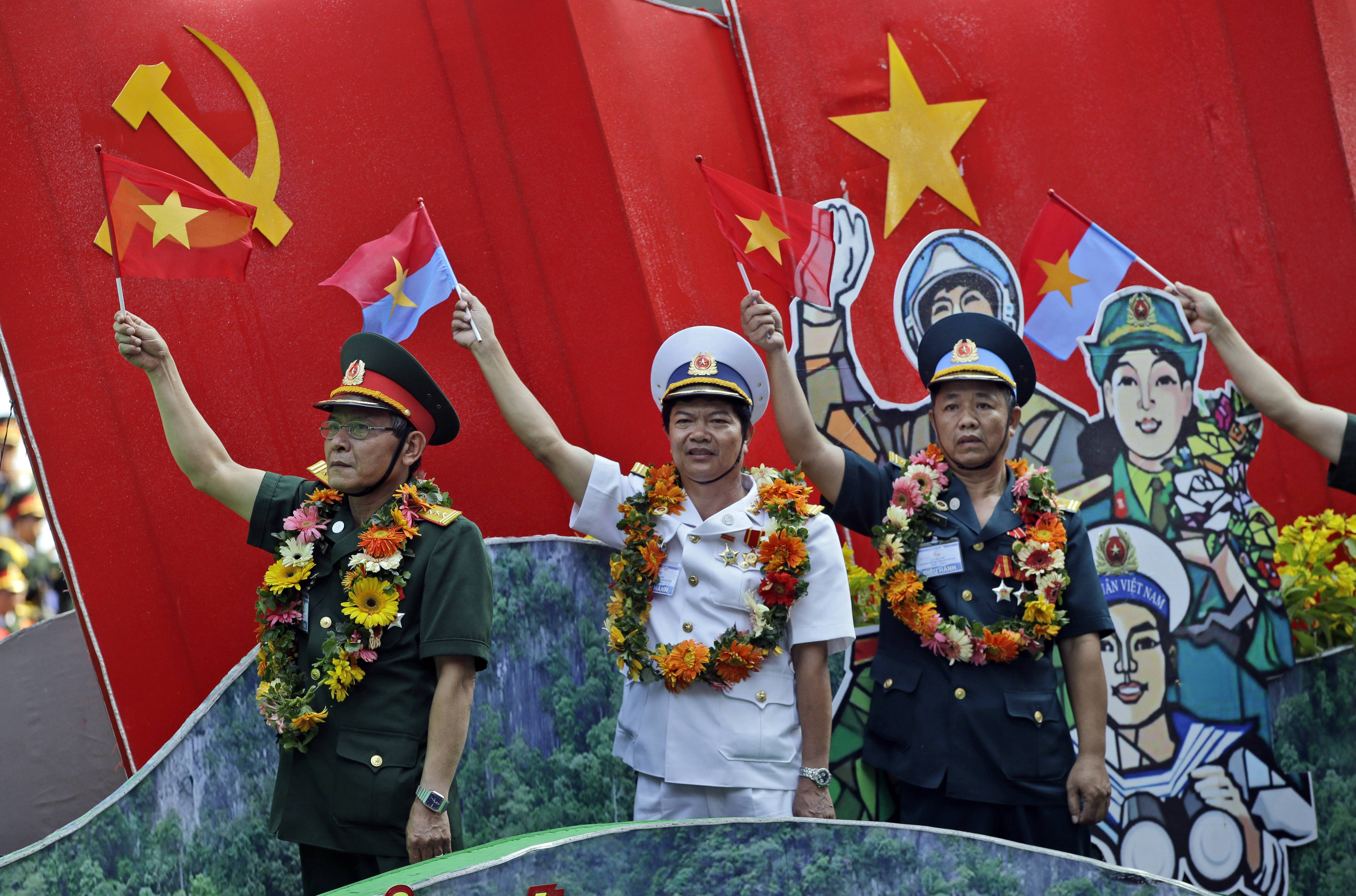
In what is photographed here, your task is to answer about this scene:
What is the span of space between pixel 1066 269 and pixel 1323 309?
1481 millimetres

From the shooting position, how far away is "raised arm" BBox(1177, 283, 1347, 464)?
3.98m

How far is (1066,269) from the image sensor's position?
447cm

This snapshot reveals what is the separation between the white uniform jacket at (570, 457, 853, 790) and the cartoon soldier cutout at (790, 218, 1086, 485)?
4.71 feet

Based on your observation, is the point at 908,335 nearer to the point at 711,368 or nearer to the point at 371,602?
the point at 711,368

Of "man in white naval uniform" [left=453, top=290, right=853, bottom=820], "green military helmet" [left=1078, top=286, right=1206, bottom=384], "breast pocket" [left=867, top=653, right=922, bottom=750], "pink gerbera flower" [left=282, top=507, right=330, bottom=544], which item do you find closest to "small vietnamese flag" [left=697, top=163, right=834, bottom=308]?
"man in white naval uniform" [left=453, top=290, right=853, bottom=820]

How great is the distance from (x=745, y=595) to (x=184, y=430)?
1.59 m

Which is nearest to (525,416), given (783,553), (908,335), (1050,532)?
(783,553)

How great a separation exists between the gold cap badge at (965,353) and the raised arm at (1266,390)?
73 cm

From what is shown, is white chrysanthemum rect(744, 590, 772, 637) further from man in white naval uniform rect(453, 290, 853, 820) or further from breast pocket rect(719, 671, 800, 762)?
breast pocket rect(719, 671, 800, 762)

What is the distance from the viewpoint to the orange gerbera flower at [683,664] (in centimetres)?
337

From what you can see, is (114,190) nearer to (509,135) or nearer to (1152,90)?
(509,135)

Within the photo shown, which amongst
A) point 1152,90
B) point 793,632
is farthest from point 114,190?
point 1152,90

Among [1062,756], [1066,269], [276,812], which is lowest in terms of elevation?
[1062,756]

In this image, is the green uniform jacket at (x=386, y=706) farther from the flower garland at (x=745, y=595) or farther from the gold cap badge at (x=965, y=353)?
the gold cap badge at (x=965, y=353)
